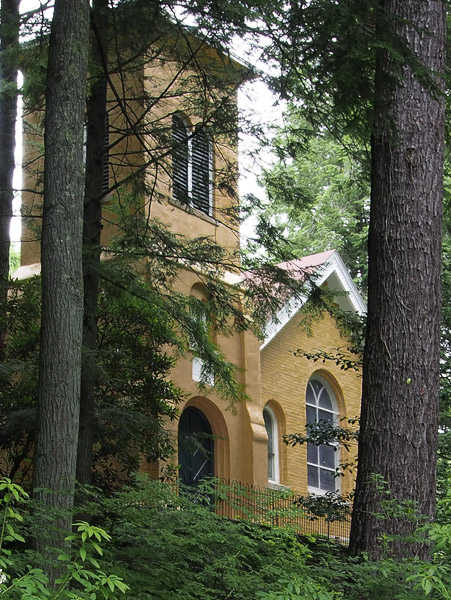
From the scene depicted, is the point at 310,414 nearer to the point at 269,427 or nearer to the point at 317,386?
the point at 317,386

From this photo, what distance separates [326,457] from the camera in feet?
80.9

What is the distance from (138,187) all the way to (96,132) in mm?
1055

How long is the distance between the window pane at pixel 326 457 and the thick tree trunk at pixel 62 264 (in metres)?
16.6

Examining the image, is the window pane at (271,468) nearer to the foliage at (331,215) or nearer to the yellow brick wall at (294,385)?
the yellow brick wall at (294,385)

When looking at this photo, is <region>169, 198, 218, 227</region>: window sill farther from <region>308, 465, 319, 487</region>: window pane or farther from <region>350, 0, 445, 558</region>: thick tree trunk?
<region>308, 465, 319, 487</region>: window pane

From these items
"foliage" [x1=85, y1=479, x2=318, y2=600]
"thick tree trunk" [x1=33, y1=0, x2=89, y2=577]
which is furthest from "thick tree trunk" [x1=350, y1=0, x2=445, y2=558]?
"thick tree trunk" [x1=33, y1=0, x2=89, y2=577]

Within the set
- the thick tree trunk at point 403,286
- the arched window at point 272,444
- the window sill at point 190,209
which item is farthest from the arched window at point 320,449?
the thick tree trunk at point 403,286

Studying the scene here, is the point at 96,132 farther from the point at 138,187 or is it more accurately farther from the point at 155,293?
Answer: the point at 155,293

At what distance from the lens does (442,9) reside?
1013 centimetres

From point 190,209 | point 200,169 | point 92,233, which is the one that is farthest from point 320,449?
point 92,233

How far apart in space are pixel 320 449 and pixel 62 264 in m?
16.9

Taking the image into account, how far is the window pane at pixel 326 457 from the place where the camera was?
2452 centimetres

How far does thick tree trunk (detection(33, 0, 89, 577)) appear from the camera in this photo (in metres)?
8.13

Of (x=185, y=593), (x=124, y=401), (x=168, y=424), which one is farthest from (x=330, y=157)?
(x=185, y=593)
